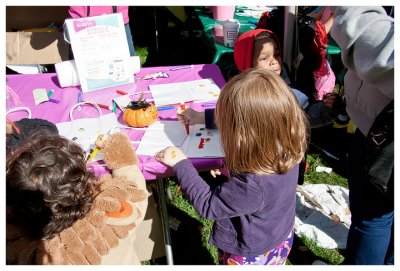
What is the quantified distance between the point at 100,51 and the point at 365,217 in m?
1.61

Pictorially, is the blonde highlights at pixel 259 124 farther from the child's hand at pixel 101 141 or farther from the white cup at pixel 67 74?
the white cup at pixel 67 74

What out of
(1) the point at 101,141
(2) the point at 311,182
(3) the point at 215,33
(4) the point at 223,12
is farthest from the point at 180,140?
(4) the point at 223,12

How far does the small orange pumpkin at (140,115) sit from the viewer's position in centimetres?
175

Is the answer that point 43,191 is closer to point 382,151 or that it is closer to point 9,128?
point 9,128

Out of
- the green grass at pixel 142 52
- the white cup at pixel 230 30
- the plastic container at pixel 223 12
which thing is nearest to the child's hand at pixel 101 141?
the white cup at pixel 230 30

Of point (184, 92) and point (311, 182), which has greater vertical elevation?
point (184, 92)

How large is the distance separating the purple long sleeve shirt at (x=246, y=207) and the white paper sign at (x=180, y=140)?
0.16m

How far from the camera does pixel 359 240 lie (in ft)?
5.47

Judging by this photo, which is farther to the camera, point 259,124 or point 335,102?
point 335,102

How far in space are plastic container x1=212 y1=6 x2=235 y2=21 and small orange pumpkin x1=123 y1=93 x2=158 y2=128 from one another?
2.04 meters

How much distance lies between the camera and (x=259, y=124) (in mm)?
1228

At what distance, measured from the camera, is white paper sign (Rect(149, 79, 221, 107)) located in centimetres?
202

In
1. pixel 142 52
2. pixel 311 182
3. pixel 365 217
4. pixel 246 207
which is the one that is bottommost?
pixel 311 182
